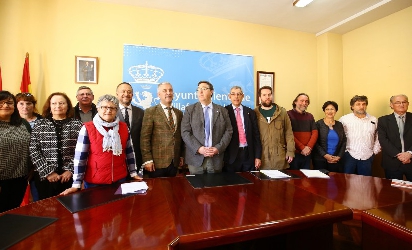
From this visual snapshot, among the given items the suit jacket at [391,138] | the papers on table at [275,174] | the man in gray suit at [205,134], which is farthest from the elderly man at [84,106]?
the suit jacket at [391,138]

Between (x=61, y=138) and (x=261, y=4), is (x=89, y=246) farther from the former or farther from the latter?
(x=261, y=4)

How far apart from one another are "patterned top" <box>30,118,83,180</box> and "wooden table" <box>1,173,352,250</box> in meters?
→ 0.54

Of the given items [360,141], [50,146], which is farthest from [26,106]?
[360,141]

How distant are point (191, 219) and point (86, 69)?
2.79 meters

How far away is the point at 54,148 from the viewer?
170 cm

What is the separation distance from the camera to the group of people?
1.59m

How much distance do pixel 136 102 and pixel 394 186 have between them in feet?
9.62

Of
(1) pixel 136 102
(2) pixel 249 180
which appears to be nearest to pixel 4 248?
(2) pixel 249 180

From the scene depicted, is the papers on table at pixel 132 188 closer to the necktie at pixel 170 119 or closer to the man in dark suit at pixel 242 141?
the necktie at pixel 170 119

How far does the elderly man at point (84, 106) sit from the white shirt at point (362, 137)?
322 centimetres

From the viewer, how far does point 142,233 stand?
2.83 ft

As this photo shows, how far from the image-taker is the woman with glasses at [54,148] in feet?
5.53

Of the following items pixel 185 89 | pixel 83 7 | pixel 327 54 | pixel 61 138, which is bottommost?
pixel 61 138

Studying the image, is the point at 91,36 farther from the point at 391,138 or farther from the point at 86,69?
the point at 391,138
